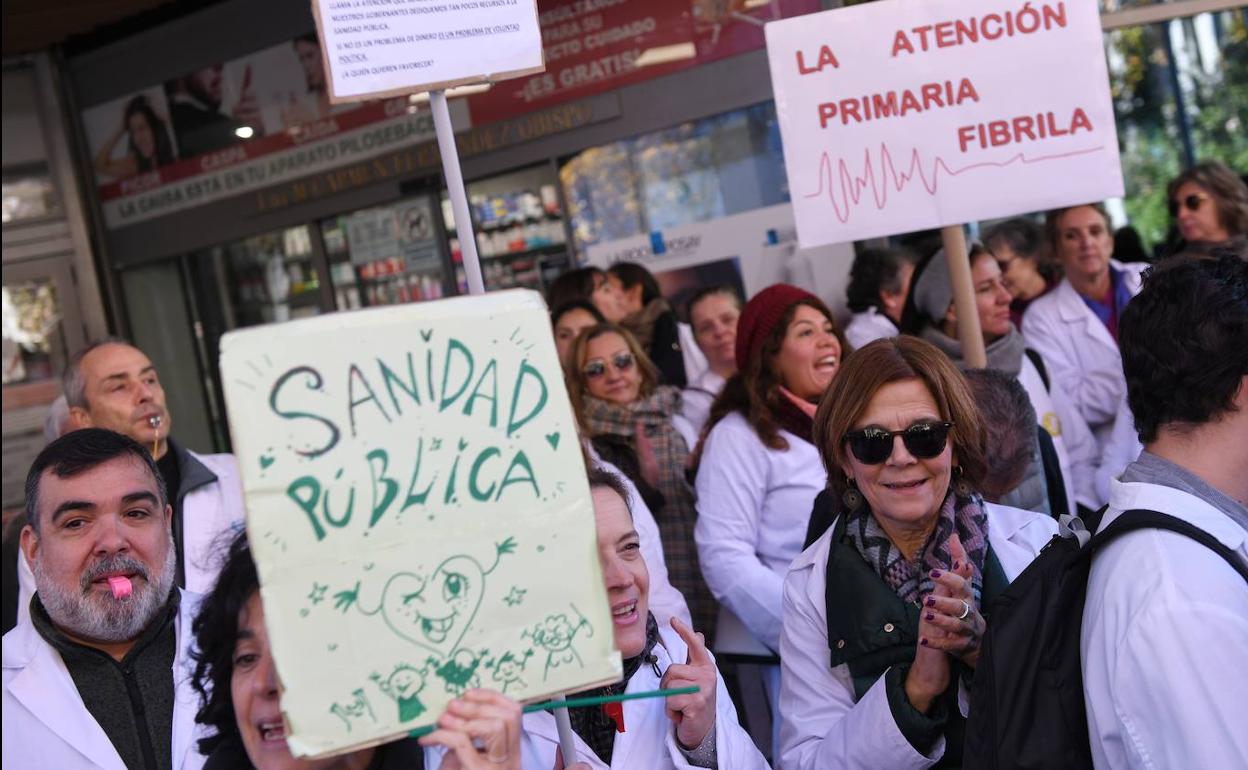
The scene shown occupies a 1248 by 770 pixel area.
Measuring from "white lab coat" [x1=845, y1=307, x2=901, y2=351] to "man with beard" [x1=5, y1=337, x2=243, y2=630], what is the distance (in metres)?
2.54

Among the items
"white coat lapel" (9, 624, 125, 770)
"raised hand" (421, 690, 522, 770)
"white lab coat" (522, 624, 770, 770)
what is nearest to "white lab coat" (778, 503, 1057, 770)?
"white lab coat" (522, 624, 770, 770)

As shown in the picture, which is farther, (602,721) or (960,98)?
(960,98)

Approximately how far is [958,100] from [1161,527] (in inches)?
84.1

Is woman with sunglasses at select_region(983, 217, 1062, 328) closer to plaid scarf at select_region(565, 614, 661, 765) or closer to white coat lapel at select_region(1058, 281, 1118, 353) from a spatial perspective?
white coat lapel at select_region(1058, 281, 1118, 353)

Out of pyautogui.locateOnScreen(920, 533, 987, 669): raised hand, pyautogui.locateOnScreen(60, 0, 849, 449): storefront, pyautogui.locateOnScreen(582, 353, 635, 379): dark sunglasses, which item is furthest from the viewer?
pyautogui.locateOnScreen(60, 0, 849, 449): storefront

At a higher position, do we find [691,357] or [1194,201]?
[1194,201]

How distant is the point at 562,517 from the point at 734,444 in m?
2.08

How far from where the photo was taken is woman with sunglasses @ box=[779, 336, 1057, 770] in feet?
8.54

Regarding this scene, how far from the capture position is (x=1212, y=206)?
225 inches

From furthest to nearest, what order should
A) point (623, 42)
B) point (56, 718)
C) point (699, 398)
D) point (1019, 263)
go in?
point (623, 42) < point (1019, 263) < point (699, 398) < point (56, 718)

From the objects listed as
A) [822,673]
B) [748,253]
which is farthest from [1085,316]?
[822,673]

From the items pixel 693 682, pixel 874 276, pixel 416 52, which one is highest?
pixel 416 52

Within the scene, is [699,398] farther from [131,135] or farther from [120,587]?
[131,135]

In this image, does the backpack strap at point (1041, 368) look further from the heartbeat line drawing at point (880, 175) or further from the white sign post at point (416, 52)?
the white sign post at point (416, 52)
